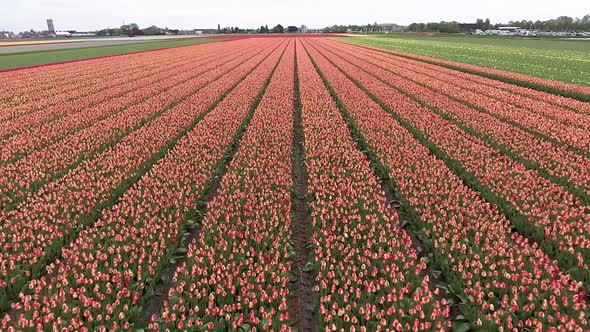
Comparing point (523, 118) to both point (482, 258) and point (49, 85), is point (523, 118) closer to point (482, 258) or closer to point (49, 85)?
point (482, 258)

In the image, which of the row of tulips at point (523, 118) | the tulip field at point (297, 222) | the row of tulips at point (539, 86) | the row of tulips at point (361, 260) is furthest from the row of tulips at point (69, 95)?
the row of tulips at point (539, 86)

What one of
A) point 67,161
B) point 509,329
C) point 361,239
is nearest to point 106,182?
point 67,161

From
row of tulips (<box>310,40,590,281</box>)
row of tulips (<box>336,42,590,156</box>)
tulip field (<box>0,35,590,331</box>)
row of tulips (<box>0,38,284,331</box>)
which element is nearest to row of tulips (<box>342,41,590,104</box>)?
row of tulips (<box>336,42,590,156</box>)

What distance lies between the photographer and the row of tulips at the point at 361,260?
4961mm

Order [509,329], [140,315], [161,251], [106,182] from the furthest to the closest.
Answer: [106,182]
[161,251]
[140,315]
[509,329]

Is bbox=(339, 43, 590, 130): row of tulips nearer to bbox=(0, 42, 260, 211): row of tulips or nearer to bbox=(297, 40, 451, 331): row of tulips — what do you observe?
bbox=(297, 40, 451, 331): row of tulips

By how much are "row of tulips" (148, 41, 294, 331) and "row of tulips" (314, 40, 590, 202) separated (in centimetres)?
648

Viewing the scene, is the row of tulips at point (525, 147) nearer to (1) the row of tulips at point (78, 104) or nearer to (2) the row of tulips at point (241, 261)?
(2) the row of tulips at point (241, 261)

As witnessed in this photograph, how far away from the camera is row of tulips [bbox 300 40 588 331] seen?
4953mm

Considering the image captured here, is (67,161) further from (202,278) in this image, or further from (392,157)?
(392,157)

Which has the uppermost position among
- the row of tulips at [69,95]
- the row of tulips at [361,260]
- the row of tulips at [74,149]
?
the row of tulips at [69,95]

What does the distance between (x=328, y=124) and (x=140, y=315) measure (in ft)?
35.4

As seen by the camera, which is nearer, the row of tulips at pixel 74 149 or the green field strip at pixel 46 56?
the row of tulips at pixel 74 149

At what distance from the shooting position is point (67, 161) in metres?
11.1
